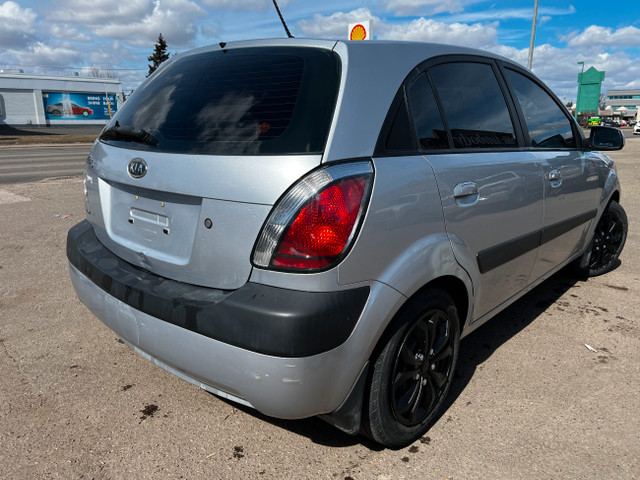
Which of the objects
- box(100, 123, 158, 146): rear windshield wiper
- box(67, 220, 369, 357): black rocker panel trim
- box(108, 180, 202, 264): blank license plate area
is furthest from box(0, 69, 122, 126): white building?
box(67, 220, 369, 357): black rocker panel trim

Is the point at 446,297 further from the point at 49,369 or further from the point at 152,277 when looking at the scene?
the point at 49,369

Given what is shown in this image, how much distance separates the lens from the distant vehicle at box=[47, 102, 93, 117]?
5509cm

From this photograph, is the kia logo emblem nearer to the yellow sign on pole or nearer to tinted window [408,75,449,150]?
tinted window [408,75,449,150]

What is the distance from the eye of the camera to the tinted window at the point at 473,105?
2.43m

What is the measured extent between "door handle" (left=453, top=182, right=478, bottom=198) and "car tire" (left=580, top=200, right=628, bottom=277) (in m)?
2.40

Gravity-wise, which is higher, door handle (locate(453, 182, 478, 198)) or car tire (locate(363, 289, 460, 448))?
door handle (locate(453, 182, 478, 198))

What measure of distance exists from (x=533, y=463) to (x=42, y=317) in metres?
3.19

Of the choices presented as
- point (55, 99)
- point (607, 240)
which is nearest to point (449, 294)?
point (607, 240)

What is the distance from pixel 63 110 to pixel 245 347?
62858mm

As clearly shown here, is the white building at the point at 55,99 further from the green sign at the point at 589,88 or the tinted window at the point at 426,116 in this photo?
the tinted window at the point at 426,116

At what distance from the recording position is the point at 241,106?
2059mm

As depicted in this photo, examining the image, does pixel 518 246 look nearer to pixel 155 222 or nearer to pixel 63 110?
pixel 155 222

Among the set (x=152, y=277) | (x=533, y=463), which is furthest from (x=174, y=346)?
(x=533, y=463)

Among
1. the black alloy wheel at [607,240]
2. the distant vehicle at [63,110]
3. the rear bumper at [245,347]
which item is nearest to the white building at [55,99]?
the distant vehicle at [63,110]
